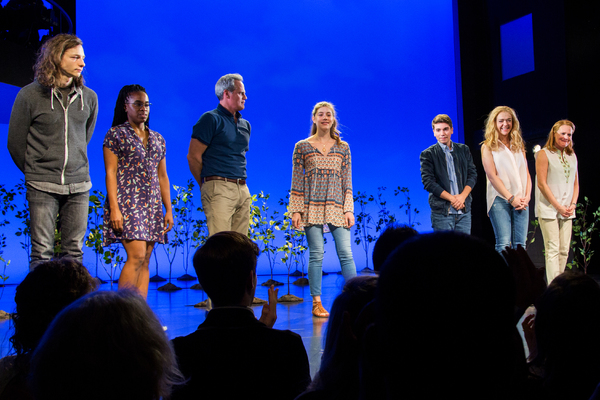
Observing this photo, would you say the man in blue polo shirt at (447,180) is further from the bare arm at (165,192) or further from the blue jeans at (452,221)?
the bare arm at (165,192)

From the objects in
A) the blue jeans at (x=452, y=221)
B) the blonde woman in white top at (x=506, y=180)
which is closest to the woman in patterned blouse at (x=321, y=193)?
the blue jeans at (x=452, y=221)

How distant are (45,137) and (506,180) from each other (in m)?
3.21

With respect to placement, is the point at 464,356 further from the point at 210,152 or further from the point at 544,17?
the point at 544,17

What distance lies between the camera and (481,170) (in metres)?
6.78

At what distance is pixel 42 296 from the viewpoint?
113 centimetres

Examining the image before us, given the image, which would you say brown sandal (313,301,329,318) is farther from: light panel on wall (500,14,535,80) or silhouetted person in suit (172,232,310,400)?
light panel on wall (500,14,535,80)

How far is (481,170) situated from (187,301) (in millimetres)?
4354

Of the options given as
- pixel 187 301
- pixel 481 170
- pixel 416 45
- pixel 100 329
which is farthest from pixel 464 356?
pixel 416 45

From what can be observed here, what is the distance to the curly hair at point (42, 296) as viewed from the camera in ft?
3.55

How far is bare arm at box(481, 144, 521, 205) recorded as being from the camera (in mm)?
3762

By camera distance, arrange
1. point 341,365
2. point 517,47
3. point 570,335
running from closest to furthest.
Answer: point 341,365
point 570,335
point 517,47

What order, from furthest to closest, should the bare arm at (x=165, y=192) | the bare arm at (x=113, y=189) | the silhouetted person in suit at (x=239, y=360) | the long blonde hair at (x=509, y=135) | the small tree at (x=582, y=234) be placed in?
the small tree at (x=582, y=234)
the long blonde hair at (x=509, y=135)
the bare arm at (x=165, y=192)
the bare arm at (x=113, y=189)
the silhouetted person in suit at (x=239, y=360)

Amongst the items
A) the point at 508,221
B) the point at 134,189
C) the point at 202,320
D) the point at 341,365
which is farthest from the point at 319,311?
the point at 341,365

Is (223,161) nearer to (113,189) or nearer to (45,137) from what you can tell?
(113,189)
